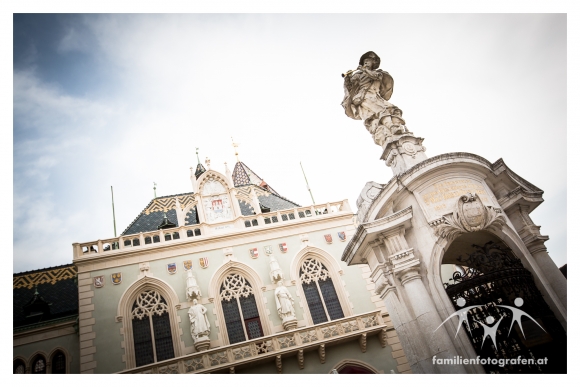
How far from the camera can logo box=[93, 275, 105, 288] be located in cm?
1556

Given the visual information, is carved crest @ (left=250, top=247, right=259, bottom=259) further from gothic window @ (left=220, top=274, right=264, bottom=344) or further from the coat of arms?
the coat of arms

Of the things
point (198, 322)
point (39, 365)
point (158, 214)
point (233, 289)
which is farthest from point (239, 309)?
point (39, 365)

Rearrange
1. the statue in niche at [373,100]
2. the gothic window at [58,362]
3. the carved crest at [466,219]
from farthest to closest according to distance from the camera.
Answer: the gothic window at [58,362]
the statue in niche at [373,100]
the carved crest at [466,219]

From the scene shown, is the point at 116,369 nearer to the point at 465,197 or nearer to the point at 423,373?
the point at 423,373

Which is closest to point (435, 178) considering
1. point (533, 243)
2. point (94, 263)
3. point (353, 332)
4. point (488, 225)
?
point (488, 225)

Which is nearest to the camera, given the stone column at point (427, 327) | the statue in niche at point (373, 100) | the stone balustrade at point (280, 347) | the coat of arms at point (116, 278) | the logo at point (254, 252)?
the stone column at point (427, 327)

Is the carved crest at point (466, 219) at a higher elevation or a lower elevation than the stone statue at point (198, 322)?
lower

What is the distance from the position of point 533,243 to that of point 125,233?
17.2 metres

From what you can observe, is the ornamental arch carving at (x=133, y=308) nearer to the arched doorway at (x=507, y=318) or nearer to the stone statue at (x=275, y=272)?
the stone statue at (x=275, y=272)

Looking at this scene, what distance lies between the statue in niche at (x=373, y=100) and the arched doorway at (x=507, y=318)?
3.25m

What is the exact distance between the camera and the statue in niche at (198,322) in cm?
1447

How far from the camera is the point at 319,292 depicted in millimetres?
16641

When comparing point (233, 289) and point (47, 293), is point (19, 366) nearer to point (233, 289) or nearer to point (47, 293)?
point (47, 293)

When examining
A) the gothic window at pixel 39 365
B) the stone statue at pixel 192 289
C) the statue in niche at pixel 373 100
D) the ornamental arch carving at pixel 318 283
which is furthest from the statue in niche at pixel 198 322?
the statue in niche at pixel 373 100
